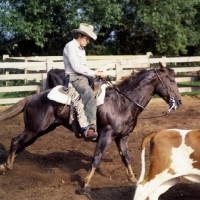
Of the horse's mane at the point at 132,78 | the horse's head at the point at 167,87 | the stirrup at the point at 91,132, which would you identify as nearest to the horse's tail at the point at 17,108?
the stirrup at the point at 91,132

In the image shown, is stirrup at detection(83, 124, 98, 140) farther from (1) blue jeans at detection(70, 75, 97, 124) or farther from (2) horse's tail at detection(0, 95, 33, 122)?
(2) horse's tail at detection(0, 95, 33, 122)

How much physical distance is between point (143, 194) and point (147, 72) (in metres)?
2.65

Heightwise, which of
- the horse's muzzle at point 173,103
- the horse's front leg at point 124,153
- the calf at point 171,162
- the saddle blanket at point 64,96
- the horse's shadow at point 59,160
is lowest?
the horse's shadow at point 59,160

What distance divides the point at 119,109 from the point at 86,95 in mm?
605

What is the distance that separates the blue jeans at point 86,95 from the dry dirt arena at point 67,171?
1.11m

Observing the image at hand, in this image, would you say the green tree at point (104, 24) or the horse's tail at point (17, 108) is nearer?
the horse's tail at point (17, 108)

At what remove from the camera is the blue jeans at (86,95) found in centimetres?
694

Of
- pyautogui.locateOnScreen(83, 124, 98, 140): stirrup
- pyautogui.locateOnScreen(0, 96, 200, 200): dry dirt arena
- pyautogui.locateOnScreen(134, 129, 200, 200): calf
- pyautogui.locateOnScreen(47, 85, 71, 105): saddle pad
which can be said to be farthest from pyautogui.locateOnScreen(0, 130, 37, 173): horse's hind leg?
pyautogui.locateOnScreen(134, 129, 200, 200): calf

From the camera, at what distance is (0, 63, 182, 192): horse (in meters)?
7.09

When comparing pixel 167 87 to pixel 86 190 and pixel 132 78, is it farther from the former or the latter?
pixel 86 190

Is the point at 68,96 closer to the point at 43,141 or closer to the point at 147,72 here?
the point at 147,72

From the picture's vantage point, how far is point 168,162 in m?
5.32

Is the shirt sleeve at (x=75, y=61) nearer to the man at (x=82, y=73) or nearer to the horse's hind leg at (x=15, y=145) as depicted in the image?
the man at (x=82, y=73)

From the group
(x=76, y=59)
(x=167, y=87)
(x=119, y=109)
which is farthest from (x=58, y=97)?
(x=167, y=87)
